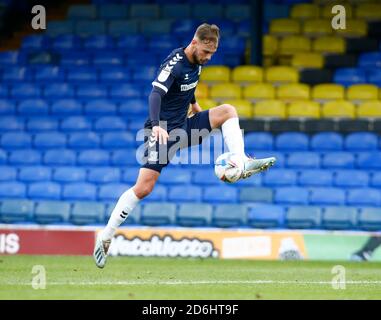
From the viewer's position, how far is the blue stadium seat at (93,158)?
17.5 metres

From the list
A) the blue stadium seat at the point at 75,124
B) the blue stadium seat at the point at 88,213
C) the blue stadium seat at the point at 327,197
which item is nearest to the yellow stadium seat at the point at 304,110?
the blue stadium seat at the point at 327,197

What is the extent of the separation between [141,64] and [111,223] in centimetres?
956

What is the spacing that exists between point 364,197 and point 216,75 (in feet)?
13.7

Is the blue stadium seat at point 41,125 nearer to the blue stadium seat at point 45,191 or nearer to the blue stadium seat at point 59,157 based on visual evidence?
the blue stadium seat at point 59,157

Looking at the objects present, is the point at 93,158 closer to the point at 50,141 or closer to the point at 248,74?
the point at 50,141

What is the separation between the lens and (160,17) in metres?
20.4

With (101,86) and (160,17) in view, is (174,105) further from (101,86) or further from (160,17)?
(160,17)

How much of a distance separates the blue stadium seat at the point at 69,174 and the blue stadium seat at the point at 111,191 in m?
0.54

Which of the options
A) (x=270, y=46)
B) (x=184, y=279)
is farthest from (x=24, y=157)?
(x=184, y=279)

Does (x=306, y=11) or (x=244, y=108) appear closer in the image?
(x=244, y=108)

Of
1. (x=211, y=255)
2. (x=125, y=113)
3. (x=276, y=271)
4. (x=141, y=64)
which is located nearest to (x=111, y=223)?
(x=276, y=271)

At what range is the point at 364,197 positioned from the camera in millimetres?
15797

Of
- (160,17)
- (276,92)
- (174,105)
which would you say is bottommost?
Answer: (174,105)

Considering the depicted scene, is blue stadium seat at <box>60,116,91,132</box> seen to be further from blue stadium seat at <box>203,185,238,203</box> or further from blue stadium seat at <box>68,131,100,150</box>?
blue stadium seat at <box>203,185,238,203</box>
